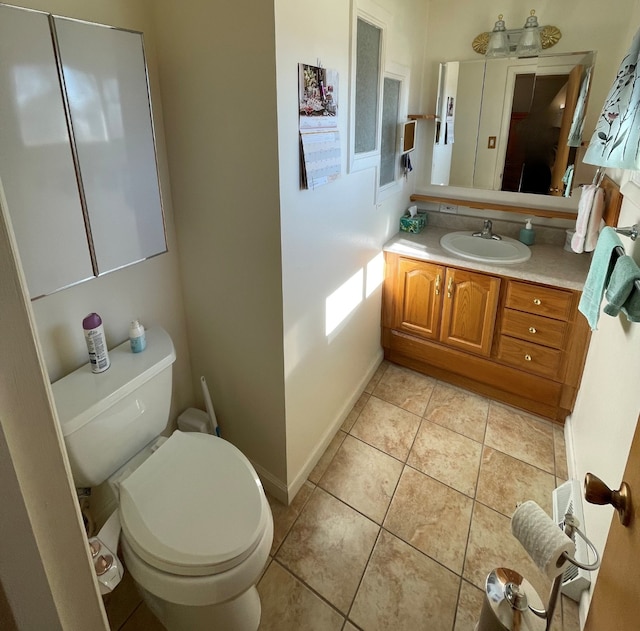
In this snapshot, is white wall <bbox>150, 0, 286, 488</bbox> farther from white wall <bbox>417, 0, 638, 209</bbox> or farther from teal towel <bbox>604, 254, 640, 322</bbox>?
white wall <bbox>417, 0, 638, 209</bbox>

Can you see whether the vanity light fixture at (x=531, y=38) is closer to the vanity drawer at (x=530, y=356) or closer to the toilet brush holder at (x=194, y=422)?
the vanity drawer at (x=530, y=356)

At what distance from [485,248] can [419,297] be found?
0.50m

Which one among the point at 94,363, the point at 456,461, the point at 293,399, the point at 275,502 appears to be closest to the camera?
the point at 94,363

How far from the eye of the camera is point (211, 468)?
4.57ft

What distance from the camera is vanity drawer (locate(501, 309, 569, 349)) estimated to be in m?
2.06

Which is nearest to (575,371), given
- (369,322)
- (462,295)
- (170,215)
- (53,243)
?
(462,295)

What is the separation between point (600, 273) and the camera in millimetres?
1364

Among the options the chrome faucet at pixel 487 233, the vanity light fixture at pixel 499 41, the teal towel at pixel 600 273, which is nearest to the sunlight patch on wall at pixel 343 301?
the chrome faucet at pixel 487 233

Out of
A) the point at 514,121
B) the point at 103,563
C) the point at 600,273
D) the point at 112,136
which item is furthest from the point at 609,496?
the point at 514,121

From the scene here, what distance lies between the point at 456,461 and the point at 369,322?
86 cm

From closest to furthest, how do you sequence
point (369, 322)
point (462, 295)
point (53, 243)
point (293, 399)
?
1. point (53, 243)
2. point (293, 399)
3. point (462, 295)
4. point (369, 322)

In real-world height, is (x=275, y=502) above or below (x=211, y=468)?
below

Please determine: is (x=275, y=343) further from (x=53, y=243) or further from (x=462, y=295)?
(x=462, y=295)

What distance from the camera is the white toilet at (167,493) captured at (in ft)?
3.75
